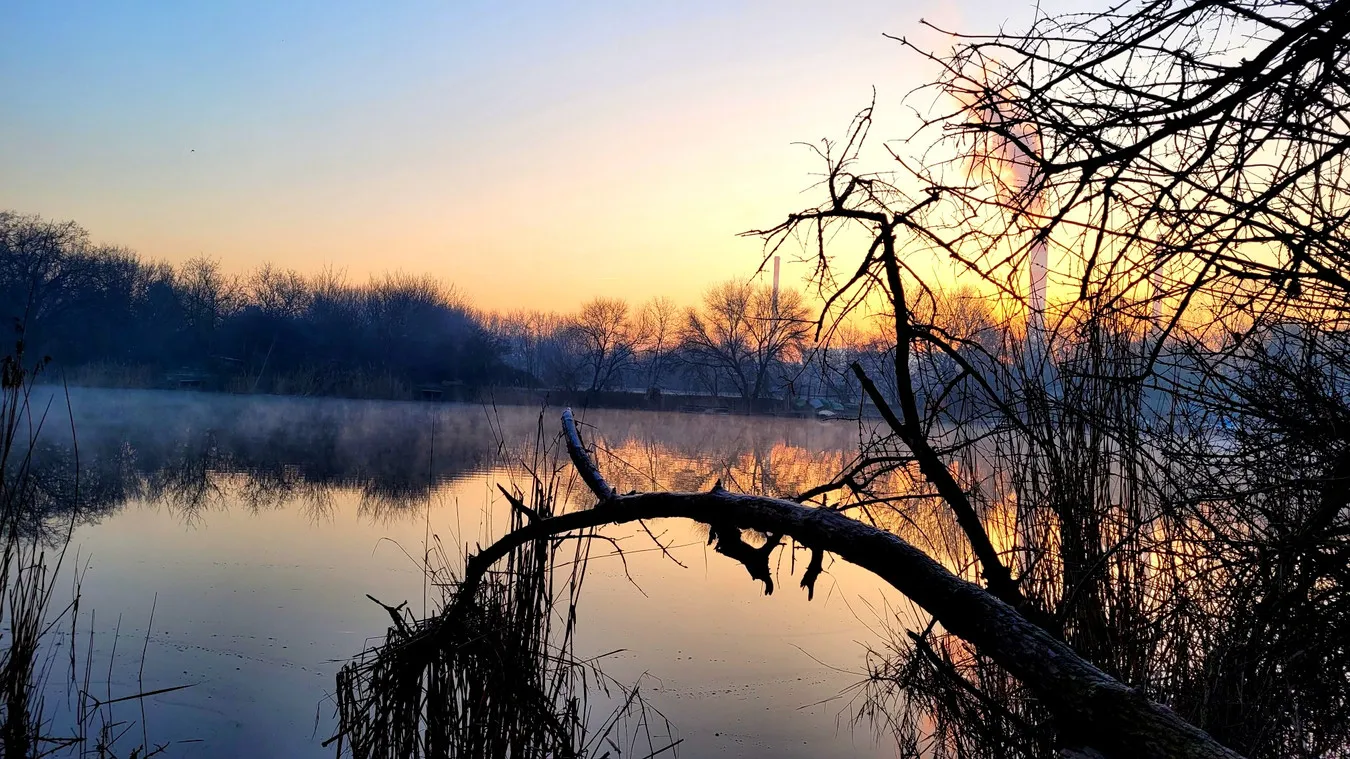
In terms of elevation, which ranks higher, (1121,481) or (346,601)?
(1121,481)

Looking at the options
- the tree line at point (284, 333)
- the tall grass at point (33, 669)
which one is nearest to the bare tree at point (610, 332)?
the tree line at point (284, 333)

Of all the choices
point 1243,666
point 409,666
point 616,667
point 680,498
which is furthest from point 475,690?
point 616,667

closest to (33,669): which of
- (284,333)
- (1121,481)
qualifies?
(1121,481)

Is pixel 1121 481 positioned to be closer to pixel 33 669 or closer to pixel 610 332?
pixel 33 669

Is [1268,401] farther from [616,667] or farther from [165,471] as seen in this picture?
[165,471]

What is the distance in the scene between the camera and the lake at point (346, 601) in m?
5.77

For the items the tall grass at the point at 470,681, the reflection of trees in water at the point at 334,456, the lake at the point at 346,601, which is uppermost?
the tall grass at the point at 470,681

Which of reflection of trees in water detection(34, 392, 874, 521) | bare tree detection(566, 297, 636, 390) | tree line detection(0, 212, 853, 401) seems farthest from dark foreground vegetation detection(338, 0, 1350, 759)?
bare tree detection(566, 297, 636, 390)

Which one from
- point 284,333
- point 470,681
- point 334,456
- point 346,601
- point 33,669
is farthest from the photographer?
point 284,333

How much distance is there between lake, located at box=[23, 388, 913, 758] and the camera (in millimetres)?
5766

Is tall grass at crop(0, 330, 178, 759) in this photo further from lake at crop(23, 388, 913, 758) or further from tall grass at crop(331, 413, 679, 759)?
tall grass at crop(331, 413, 679, 759)

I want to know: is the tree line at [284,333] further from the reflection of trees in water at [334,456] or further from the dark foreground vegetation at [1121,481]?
the dark foreground vegetation at [1121,481]

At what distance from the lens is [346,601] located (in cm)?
825

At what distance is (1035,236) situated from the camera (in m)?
2.51
